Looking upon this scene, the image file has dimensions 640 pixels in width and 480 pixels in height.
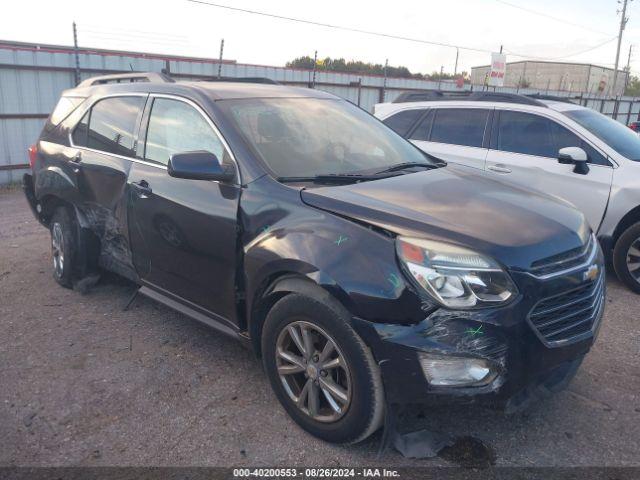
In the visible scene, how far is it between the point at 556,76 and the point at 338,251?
63.7 meters

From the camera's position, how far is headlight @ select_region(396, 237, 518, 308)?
230 centimetres

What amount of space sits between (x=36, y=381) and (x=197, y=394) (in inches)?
41.6

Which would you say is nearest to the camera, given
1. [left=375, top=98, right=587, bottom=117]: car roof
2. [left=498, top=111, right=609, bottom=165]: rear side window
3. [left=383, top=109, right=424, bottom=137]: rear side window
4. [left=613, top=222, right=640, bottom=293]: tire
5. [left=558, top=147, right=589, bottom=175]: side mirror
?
[left=613, top=222, right=640, bottom=293]: tire

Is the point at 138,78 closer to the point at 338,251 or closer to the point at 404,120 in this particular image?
the point at 338,251

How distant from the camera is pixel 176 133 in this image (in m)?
3.50

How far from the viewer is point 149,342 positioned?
3.83m

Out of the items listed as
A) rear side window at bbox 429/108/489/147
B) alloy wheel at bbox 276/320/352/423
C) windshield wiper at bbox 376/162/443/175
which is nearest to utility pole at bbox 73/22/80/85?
rear side window at bbox 429/108/489/147

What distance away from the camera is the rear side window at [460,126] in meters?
6.03

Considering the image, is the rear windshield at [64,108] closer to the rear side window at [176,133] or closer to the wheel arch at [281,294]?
the rear side window at [176,133]

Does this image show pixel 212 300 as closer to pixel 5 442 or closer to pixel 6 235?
pixel 5 442

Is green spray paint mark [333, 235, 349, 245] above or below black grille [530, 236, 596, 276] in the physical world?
above

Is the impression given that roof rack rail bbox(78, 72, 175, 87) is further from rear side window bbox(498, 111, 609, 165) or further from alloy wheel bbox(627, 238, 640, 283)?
alloy wheel bbox(627, 238, 640, 283)

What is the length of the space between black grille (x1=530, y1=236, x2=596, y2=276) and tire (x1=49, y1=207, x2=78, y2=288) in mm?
3662

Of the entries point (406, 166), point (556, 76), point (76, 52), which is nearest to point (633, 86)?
point (556, 76)
